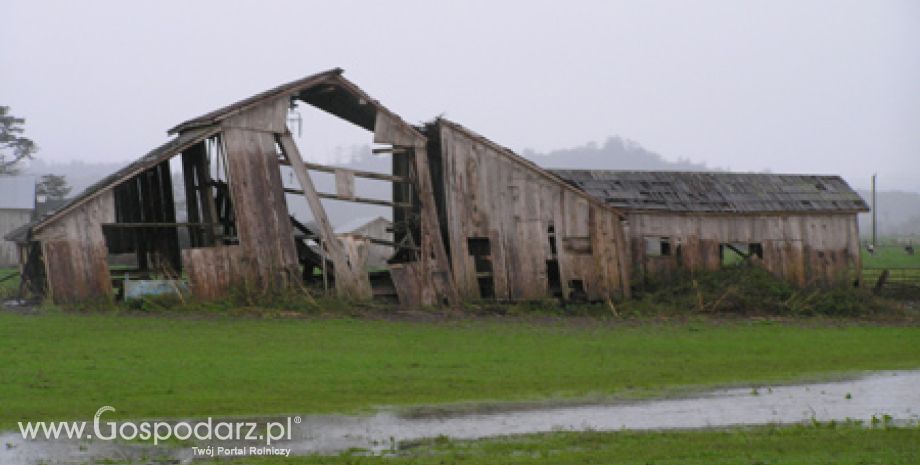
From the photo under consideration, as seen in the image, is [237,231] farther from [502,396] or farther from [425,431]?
[425,431]

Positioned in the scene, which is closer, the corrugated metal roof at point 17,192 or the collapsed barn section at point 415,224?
the collapsed barn section at point 415,224

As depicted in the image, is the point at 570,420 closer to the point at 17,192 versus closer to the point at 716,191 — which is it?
the point at 716,191

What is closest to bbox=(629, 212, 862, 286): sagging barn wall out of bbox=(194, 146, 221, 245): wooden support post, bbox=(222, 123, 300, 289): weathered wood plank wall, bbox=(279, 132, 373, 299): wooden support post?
bbox=(279, 132, 373, 299): wooden support post

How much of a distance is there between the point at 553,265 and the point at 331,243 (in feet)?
23.0

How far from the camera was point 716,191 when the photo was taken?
123 feet

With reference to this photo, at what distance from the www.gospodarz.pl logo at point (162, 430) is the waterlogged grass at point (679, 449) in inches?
56.4

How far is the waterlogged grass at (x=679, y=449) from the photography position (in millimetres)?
12523

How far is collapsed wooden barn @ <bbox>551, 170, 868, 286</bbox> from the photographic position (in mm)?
35531

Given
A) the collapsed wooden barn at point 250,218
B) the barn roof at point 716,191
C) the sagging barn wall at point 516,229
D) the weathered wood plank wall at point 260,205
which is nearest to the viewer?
the collapsed wooden barn at point 250,218

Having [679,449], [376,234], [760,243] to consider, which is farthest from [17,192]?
[679,449]

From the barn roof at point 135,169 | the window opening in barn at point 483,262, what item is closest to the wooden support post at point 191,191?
the barn roof at point 135,169

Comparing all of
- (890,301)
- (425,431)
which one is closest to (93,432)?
(425,431)

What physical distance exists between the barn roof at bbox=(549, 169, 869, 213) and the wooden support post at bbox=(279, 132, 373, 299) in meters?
7.55

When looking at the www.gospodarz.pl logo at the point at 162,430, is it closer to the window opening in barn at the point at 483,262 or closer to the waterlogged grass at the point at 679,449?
the waterlogged grass at the point at 679,449
